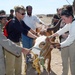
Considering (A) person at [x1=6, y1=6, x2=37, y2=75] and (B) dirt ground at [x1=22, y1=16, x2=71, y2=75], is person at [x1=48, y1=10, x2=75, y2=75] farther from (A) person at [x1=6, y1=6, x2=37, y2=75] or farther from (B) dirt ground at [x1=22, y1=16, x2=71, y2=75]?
(B) dirt ground at [x1=22, y1=16, x2=71, y2=75]

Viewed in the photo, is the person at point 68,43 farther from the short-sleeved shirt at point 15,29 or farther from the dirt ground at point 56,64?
the dirt ground at point 56,64

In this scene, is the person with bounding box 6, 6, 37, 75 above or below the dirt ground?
above

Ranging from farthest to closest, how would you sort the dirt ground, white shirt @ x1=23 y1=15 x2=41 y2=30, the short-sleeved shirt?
white shirt @ x1=23 y1=15 x2=41 y2=30, the dirt ground, the short-sleeved shirt

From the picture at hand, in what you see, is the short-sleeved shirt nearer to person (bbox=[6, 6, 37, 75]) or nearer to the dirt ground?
person (bbox=[6, 6, 37, 75])

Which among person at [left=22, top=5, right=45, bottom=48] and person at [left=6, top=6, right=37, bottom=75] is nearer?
person at [left=6, top=6, right=37, bottom=75]

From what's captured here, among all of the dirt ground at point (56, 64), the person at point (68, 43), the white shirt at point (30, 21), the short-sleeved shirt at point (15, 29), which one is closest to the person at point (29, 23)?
the white shirt at point (30, 21)

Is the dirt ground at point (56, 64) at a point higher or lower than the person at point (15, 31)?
lower

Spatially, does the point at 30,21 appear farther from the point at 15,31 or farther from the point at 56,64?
the point at 15,31

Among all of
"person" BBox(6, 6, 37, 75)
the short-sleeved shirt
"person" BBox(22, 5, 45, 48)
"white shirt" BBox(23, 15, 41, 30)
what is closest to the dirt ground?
"person" BBox(22, 5, 45, 48)

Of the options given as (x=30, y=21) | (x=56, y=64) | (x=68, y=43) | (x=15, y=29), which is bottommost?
(x=56, y=64)

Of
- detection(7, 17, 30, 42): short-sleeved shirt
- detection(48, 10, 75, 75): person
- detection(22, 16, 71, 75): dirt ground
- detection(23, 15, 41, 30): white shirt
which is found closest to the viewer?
detection(48, 10, 75, 75): person

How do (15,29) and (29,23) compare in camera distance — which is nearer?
(15,29)

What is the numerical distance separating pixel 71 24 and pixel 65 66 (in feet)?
3.90

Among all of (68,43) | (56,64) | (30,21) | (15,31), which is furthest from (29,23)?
(68,43)
